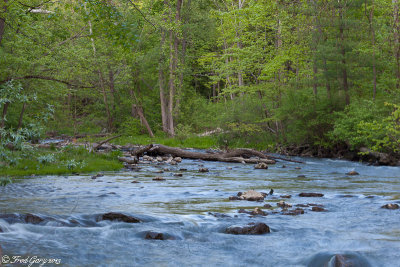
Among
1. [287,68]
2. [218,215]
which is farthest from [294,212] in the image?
[287,68]

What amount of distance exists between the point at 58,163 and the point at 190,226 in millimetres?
9136

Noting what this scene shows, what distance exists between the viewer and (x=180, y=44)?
3684 centimetres

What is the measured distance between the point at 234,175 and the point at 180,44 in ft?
81.5

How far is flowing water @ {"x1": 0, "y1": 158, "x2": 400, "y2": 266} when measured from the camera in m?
4.89

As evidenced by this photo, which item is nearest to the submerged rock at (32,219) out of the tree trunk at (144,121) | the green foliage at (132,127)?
the tree trunk at (144,121)

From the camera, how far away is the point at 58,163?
14141 millimetres

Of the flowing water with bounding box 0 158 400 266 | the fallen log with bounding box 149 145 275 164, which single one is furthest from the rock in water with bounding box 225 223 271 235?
the fallen log with bounding box 149 145 275 164

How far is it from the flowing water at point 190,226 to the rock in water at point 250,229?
0.34 ft

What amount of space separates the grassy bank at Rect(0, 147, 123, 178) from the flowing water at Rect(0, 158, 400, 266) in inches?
38.0

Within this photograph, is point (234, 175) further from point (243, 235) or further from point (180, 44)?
point (180, 44)

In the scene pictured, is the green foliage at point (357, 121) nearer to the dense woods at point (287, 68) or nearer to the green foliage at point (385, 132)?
the dense woods at point (287, 68)

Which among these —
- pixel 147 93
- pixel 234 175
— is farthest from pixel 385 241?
pixel 147 93

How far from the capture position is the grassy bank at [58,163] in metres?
11.7

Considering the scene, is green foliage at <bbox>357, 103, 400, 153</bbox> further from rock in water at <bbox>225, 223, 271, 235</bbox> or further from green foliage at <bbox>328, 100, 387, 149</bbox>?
rock in water at <bbox>225, 223, 271, 235</bbox>
